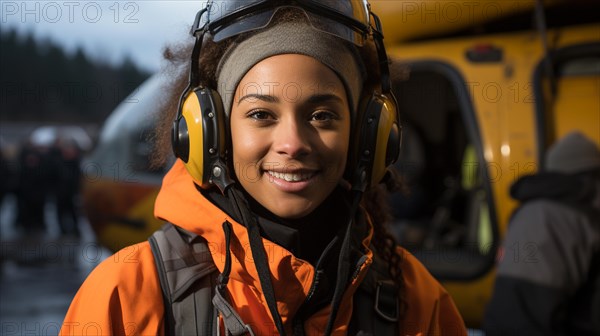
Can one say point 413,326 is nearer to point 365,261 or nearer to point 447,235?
point 365,261

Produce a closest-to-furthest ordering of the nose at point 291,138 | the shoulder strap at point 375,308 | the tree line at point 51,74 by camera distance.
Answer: the nose at point 291,138, the shoulder strap at point 375,308, the tree line at point 51,74

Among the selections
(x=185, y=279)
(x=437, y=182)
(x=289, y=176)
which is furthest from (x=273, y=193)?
(x=437, y=182)

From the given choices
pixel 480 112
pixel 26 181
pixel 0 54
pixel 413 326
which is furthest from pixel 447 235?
pixel 0 54

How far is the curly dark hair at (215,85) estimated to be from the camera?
1.89m

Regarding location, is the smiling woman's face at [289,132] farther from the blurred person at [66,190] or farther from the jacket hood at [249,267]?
the blurred person at [66,190]

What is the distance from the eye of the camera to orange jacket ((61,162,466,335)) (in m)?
1.54

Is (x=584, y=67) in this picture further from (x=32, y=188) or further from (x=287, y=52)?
(x=32, y=188)

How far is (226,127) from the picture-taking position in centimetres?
179

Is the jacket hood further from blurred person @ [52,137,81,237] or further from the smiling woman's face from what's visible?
blurred person @ [52,137,81,237]

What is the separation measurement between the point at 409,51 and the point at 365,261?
3446 millimetres

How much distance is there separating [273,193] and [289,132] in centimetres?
16

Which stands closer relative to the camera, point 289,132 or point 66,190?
point 289,132

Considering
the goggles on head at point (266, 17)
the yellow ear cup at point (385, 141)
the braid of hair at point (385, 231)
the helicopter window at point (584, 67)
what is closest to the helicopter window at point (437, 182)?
the helicopter window at point (584, 67)

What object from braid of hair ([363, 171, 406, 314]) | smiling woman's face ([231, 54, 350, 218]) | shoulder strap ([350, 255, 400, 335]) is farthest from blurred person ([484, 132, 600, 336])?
smiling woman's face ([231, 54, 350, 218])
